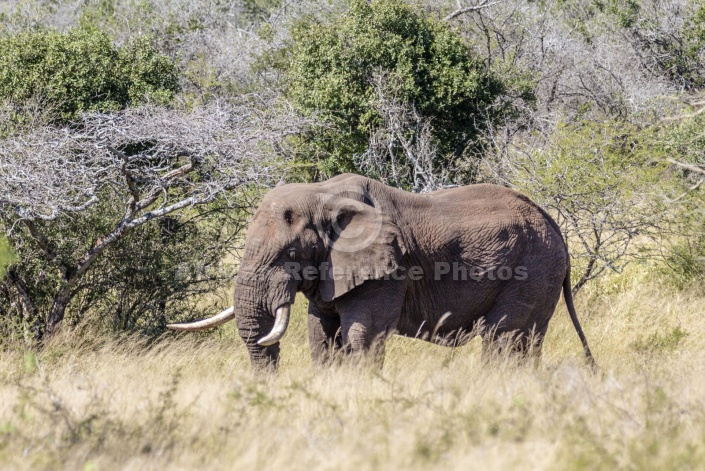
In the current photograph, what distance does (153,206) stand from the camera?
10.2 metres

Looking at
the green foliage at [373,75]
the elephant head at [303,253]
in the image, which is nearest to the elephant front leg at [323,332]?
the elephant head at [303,253]

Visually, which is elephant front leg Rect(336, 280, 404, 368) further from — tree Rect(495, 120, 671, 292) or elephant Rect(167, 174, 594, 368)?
tree Rect(495, 120, 671, 292)

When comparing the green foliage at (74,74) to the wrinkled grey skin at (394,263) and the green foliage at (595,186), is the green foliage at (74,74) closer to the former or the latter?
the wrinkled grey skin at (394,263)

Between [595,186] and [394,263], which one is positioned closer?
[394,263]

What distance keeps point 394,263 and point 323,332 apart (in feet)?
2.92

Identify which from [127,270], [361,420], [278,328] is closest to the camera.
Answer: [361,420]

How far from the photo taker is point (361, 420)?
538cm

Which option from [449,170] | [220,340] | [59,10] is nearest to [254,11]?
[59,10]

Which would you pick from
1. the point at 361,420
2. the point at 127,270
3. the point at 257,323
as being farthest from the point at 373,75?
the point at 361,420

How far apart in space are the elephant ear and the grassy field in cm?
69

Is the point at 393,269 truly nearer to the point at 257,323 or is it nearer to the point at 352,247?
the point at 352,247

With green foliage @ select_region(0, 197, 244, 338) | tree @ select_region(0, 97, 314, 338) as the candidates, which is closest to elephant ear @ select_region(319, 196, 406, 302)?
tree @ select_region(0, 97, 314, 338)

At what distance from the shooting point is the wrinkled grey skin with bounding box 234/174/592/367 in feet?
22.9

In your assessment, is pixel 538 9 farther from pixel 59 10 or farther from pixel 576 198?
pixel 576 198
